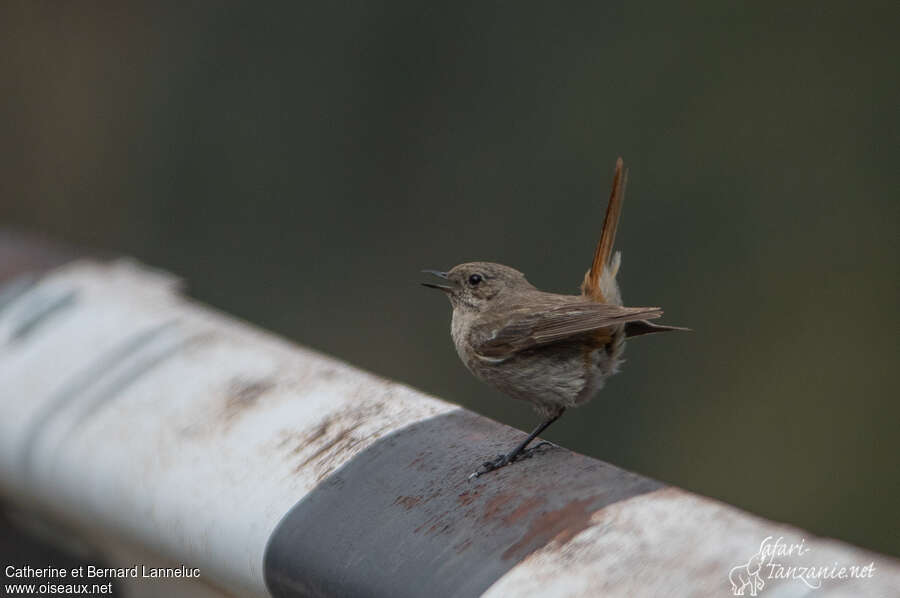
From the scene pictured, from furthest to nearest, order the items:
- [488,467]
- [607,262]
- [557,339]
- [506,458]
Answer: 1. [607,262]
2. [557,339]
3. [506,458]
4. [488,467]

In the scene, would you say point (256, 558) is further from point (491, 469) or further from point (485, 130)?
point (485, 130)

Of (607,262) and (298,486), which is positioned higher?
(607,262)

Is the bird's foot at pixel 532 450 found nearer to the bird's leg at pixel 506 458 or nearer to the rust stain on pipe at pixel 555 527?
the bird's leg at pixel 506 458

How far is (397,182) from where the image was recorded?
26.4 feet

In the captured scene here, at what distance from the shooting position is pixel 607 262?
3.35 m

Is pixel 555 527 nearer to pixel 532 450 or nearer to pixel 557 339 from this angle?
pixel 532 450

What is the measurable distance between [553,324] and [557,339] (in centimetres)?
6

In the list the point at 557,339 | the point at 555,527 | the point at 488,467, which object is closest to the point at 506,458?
the point at 488,467

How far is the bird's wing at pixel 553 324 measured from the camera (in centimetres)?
299

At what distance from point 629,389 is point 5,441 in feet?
17.2

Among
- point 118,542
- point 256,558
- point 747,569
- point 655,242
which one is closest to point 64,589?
point 118,542

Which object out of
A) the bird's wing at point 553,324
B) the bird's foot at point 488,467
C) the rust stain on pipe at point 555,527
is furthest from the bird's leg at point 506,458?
the bird's wing at point 553,324

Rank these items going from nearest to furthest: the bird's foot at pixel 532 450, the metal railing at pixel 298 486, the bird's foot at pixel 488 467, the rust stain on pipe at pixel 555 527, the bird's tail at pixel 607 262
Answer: the metal railing at pixel 298 486
the rust stain on pipe at pixel 555 527
the bird's foot at pixel 488 467
the bird's foot at pixel 532 450
the bird's tail at pixel 607 262

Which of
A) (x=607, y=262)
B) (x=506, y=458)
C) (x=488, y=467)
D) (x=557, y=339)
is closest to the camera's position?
(x=488, y=467)
